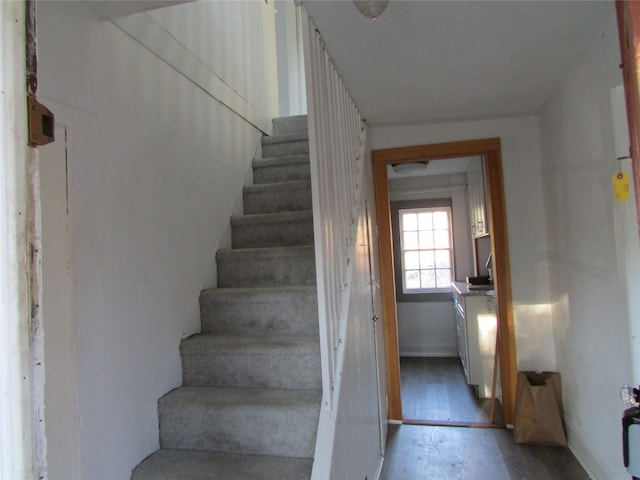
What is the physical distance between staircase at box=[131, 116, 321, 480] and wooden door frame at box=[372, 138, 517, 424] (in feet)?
3.51

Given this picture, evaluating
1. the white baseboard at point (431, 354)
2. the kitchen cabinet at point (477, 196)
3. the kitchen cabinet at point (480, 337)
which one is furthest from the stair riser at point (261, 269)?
the white baseboard at point (431, 354)

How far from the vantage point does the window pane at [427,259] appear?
5.43m

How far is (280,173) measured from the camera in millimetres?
2953

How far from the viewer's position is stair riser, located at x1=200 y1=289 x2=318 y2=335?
2.03 metres

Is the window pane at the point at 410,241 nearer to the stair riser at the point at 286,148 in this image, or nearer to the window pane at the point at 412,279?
the window pane at the point at 412,279

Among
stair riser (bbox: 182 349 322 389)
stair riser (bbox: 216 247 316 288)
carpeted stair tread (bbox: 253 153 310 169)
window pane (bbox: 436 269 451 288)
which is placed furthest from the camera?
window pane (bbox: 436 269 451 288)

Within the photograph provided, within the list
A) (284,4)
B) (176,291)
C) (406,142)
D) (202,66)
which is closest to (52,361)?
(176,291)

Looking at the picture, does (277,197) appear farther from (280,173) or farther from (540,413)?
(540,413)

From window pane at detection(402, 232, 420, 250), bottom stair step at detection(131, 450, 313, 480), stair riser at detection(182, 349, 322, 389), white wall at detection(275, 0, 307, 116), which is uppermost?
white wall at detection(275, 0, 307, 116)

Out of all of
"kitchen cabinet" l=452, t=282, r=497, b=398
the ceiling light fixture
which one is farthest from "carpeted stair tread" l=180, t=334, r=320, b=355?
"kitchen cabinet" l=452, t=282, r=497, b=398

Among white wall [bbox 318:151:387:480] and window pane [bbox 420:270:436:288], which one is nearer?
white wall [bbox 318:151:387:480]

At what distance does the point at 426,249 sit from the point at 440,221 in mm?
427

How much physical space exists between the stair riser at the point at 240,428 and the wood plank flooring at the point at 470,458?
1236 millimetres

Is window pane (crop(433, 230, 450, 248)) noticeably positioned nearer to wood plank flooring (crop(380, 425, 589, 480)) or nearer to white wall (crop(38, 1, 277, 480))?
wood plank flooring (crop(380, 425, 589, 480))
